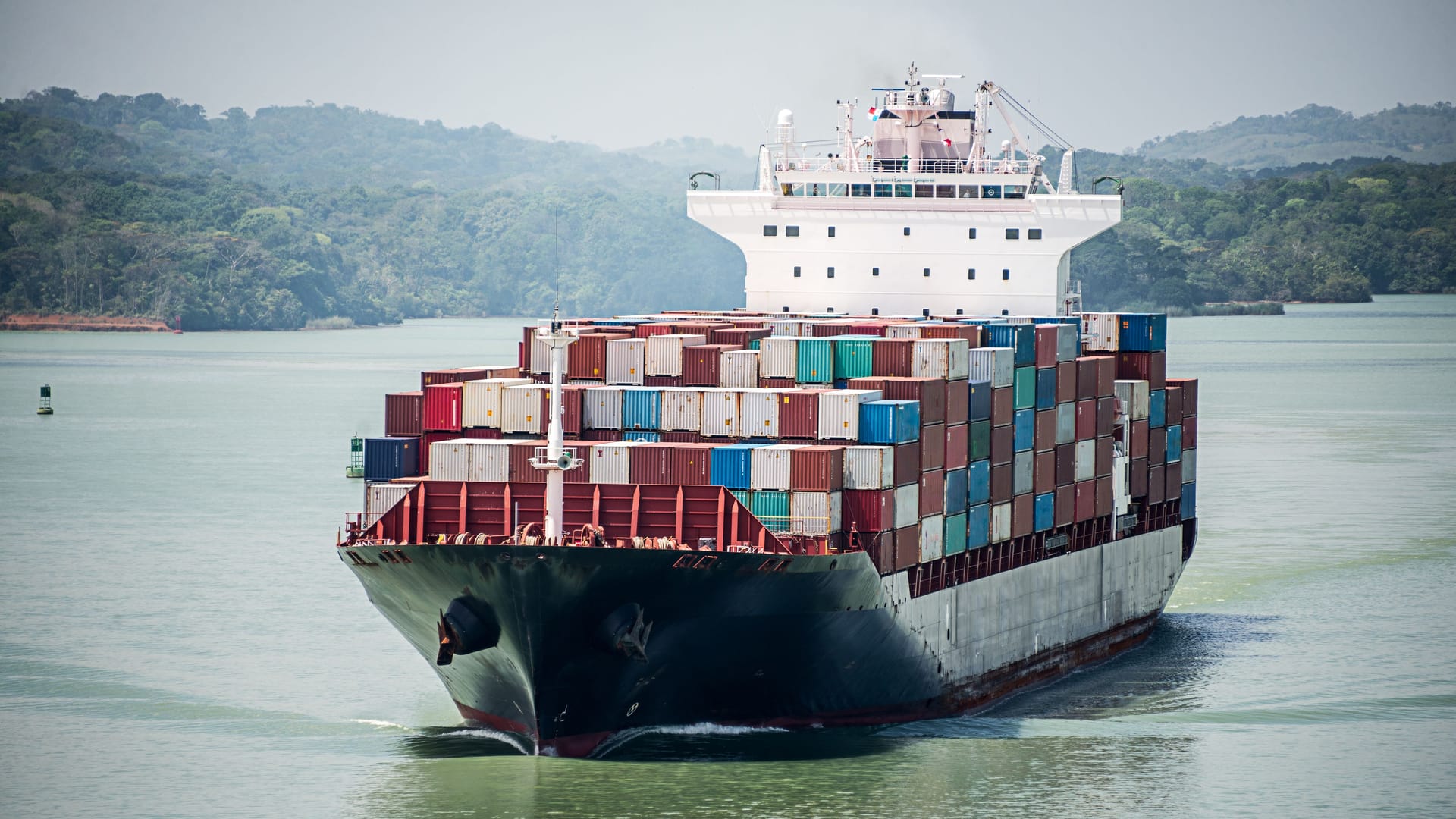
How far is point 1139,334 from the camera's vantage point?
42750 mm

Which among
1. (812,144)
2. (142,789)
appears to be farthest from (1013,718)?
(812,144)

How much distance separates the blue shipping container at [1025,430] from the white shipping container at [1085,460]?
2.27 metres

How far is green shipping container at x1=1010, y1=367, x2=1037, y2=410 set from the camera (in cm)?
3562

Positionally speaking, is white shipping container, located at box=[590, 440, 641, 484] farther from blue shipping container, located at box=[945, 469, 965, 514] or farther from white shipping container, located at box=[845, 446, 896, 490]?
blue shipping container, located at box=[945, 469, 965, 514]

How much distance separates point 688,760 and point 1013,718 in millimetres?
7384

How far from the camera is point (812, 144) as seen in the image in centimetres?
4784

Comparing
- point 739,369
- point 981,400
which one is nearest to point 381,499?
point 739,369

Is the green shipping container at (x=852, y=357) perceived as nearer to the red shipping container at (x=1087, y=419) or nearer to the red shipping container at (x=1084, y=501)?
the red shipping container at (x=1087, y=419)

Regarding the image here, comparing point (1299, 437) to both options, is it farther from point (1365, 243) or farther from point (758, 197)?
point (1365, 243)

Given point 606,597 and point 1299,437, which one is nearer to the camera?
point 606,597

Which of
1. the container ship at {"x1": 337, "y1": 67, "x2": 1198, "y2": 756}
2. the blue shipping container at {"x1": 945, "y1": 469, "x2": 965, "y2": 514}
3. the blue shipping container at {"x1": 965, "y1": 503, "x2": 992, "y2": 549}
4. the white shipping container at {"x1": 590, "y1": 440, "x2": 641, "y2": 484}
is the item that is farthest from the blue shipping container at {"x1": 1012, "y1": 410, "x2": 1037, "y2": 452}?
the white shipping container at {"x1": 590, "y1": 440, "x2": 641, "y2": 484}

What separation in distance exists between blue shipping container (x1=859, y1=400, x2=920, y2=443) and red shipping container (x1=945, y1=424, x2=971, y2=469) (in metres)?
1.67

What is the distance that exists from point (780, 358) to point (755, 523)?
206 inches

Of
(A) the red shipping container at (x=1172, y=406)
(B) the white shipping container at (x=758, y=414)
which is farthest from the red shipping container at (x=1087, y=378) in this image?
(B) the white shipping container at (x=758, y=414)
